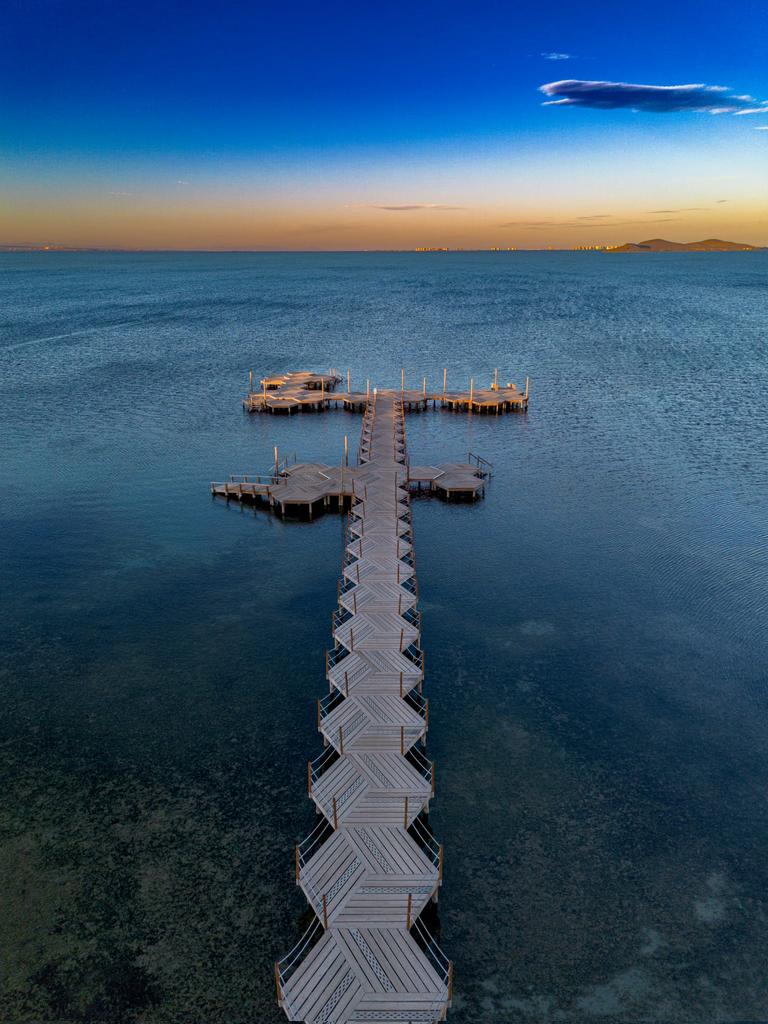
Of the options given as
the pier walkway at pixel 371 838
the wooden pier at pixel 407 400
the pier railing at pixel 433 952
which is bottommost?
the pier railing at pixel 433 952

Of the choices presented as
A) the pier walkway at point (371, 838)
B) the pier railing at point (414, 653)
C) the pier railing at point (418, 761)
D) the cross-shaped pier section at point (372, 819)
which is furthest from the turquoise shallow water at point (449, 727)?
the pier walkway at point (371, 838)

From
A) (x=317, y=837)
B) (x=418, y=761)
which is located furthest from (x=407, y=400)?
(x=317, y=837)

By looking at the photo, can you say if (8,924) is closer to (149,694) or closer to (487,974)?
(149,694)

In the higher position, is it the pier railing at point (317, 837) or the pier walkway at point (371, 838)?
the pier walkway at point (371, 838)

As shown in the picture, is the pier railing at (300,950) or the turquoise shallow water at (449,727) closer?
the pier railing at (300,950)

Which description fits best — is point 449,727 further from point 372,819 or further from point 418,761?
point 372,819

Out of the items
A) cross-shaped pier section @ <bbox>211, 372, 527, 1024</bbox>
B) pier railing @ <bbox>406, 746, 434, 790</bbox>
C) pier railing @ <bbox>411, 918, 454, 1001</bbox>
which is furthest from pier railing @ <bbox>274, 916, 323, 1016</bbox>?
pier railing @ <bbox>406, 746, 434, 790</bbox>

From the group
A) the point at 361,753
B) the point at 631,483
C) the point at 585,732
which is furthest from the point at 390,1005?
the point at 631,483

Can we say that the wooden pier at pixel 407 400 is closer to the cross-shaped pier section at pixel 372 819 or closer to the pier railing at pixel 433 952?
the cross-shaped pier section at pixel 372 819
